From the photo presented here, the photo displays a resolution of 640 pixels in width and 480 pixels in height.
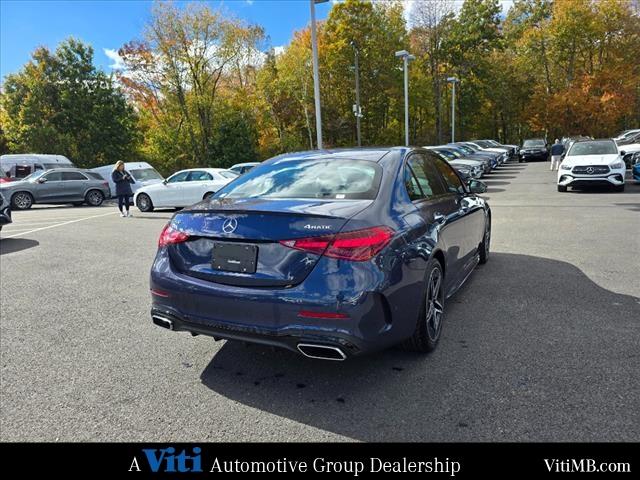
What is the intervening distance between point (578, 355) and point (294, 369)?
212 cm

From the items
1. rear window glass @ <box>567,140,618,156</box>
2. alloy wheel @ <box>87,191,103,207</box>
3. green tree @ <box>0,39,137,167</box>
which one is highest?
green tree @ <box>0,39,137,167</box>

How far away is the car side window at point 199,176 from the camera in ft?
51.9

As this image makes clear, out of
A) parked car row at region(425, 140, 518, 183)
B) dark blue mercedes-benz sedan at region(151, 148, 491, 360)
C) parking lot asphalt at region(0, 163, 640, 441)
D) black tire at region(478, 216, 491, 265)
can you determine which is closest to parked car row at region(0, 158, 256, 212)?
parked car row at region(425, 140, 518, 183)

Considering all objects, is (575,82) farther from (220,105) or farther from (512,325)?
(512,325)

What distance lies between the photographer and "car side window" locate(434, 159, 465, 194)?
16.1 feet

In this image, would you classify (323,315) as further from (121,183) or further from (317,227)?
(121,183)

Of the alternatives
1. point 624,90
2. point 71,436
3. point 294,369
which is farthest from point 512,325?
point 624,90

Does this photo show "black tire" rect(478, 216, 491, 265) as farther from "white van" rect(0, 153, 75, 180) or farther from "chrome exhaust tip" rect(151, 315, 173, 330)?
→ "white van" rect(0, 153, 75, 180)
